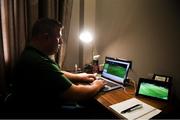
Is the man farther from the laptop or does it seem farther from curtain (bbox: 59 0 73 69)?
curtain (bbox: 59 0 73 69)

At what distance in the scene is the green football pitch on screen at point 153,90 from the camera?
55.7 inches

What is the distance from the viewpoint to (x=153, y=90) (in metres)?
1.47

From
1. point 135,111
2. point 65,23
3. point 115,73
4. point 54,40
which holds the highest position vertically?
point 65,23

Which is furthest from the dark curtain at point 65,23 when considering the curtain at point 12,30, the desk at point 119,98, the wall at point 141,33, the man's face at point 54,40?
the desk at point 119,98

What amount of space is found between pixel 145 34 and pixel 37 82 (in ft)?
3.48

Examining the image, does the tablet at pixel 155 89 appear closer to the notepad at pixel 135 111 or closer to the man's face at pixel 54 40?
the notepad at pixel 135 111

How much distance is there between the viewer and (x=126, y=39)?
197 centimetres

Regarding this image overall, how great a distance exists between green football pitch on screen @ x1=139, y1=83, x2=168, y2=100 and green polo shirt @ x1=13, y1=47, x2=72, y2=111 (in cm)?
64

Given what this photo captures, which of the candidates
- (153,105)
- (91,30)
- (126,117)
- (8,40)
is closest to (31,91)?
(126,117)

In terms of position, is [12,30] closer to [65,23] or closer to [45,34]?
[65,23]

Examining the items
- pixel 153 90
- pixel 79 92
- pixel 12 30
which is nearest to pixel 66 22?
pixel 12 30

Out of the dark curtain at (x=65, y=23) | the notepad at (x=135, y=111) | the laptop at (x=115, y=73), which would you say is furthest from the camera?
the dark curtain at (x=65, y=23)

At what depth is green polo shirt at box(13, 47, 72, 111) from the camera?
125cm

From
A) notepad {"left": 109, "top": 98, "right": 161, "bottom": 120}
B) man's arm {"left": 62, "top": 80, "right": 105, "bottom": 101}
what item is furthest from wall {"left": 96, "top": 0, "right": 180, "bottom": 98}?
man's arm {"left": 62, "top": 80, "right": 105, "bottom": 101}
